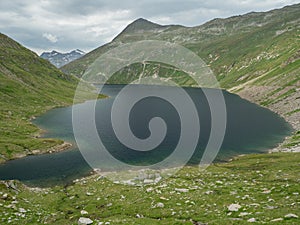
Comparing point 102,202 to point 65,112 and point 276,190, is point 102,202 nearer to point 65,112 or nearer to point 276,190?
point 276,190

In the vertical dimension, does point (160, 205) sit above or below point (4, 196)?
above

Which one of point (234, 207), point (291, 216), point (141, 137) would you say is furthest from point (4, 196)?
point (141, 137)

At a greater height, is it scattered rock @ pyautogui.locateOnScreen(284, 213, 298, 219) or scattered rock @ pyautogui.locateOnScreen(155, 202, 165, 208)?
scattered rock @ pyautogui.locateOnScreen(284, 213, 298, 219)

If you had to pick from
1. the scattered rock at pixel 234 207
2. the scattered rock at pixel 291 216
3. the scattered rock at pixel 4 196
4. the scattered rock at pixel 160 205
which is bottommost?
the scattered rock at pixel 4 196

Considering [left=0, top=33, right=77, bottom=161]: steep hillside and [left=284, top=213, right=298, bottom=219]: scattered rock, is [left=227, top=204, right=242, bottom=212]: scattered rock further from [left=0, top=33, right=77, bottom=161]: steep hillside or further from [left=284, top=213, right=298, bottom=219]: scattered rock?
[left=0, top=33, right=77, bottom=161]: steep hillside

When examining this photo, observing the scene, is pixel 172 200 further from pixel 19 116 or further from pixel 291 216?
pixel 19 116

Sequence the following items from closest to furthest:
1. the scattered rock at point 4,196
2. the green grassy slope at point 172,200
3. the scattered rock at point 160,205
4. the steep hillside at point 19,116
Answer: the green grassy slope at point 172,200, the scattered rock at point 160,205, the scattered rock at point 4,196, the steep hillside at point 19,116

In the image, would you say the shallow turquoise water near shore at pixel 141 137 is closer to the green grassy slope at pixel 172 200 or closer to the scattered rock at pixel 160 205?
the green grassy slope at pixel 172 200

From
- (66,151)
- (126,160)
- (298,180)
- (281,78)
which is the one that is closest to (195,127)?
(126,160)

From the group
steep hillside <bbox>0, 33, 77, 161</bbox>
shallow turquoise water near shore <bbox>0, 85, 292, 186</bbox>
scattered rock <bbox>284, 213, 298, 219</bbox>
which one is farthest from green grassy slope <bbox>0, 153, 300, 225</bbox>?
steep hillside <bbox>0, 33, 77, 161</bbox>

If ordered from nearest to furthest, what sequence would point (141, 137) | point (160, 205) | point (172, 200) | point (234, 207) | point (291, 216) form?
point (291, 216), point (234, 207), point (160, 205), point (172, 200), point (141, 137)

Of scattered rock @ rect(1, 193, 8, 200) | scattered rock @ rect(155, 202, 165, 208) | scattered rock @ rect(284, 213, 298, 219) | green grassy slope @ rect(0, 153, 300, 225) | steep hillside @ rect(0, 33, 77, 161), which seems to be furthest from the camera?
steep hillside @ rect(0, 33, 77, 161)

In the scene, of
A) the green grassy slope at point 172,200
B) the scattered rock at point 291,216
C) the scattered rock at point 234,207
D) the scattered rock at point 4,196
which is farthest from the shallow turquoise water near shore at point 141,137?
the scattered rock at point 291,216

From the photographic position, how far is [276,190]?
3559 centimetres
